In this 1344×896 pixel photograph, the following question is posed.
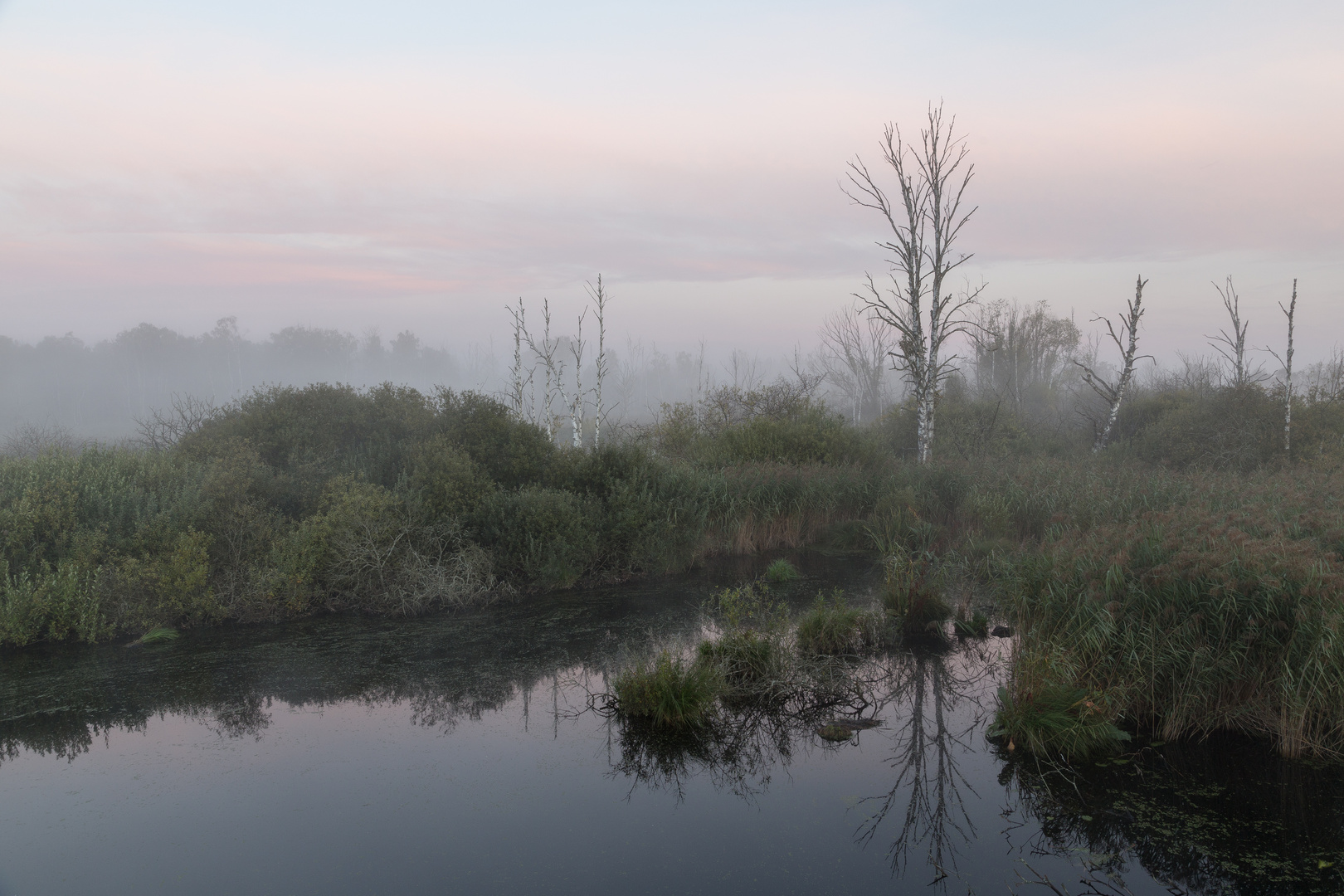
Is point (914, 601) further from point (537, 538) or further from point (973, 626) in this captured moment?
point (537, 538)

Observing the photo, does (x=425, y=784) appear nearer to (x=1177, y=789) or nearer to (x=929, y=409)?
(x=1177, y=789)

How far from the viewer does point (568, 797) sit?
4633mm

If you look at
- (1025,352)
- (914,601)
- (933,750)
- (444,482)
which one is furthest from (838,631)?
(1025,352)

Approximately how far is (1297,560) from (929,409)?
493 inches

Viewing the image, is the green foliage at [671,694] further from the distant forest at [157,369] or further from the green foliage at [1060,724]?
the distant forest at [157,369]

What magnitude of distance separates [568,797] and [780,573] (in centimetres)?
588

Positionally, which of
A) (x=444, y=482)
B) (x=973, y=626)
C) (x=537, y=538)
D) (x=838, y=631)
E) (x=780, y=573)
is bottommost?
(x=780, y=573)

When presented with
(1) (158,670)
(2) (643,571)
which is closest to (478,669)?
(1) (158,670)

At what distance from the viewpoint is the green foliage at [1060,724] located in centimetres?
489

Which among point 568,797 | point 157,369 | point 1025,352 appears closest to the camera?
point 568,797

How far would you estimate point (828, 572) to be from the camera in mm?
10469

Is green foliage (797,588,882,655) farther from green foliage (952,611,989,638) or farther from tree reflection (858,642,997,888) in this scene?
green foliage (952,611,989,638)

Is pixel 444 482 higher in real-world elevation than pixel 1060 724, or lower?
higher

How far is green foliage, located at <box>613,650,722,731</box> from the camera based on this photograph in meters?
5.50
